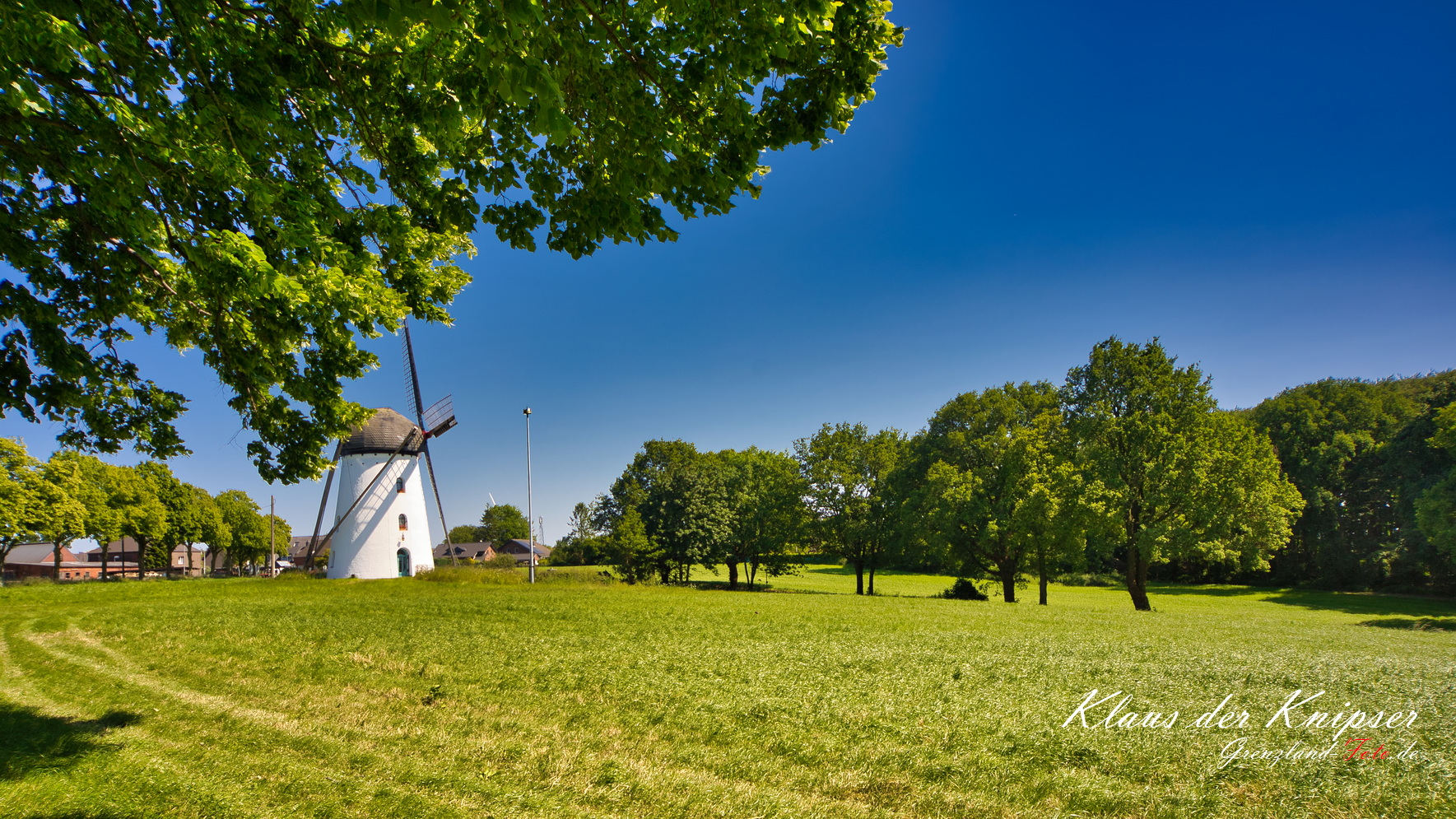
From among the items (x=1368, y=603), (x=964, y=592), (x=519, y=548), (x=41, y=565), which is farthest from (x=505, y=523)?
(x=1368, y=603)

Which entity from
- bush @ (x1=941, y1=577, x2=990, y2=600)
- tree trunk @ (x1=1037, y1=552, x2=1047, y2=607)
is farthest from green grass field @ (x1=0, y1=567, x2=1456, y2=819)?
bush @ (x1=941, y1=577, x2=990, y2=600)

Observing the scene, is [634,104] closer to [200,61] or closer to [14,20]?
[200,61]

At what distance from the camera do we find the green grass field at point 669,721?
5293 mm

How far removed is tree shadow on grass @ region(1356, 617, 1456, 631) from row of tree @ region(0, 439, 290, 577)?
188 feet

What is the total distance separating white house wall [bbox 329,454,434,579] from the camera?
38.7m

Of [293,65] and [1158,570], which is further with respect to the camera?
[1158,570]

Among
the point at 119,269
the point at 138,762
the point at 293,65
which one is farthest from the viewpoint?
the point at 119,269

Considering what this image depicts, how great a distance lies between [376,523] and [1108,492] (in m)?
44.1

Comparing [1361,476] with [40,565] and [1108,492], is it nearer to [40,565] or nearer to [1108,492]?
[1108,492]

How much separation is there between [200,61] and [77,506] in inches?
2301

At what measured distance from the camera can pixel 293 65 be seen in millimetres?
5449

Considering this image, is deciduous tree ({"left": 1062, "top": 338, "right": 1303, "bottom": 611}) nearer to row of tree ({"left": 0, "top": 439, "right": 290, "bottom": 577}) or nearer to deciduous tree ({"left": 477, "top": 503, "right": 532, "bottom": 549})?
row of tree ({"left": 0, "top": 439, "right": 290, "bottom": 577})

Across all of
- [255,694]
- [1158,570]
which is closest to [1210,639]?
[255,694]

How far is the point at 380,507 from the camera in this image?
1566 inches
